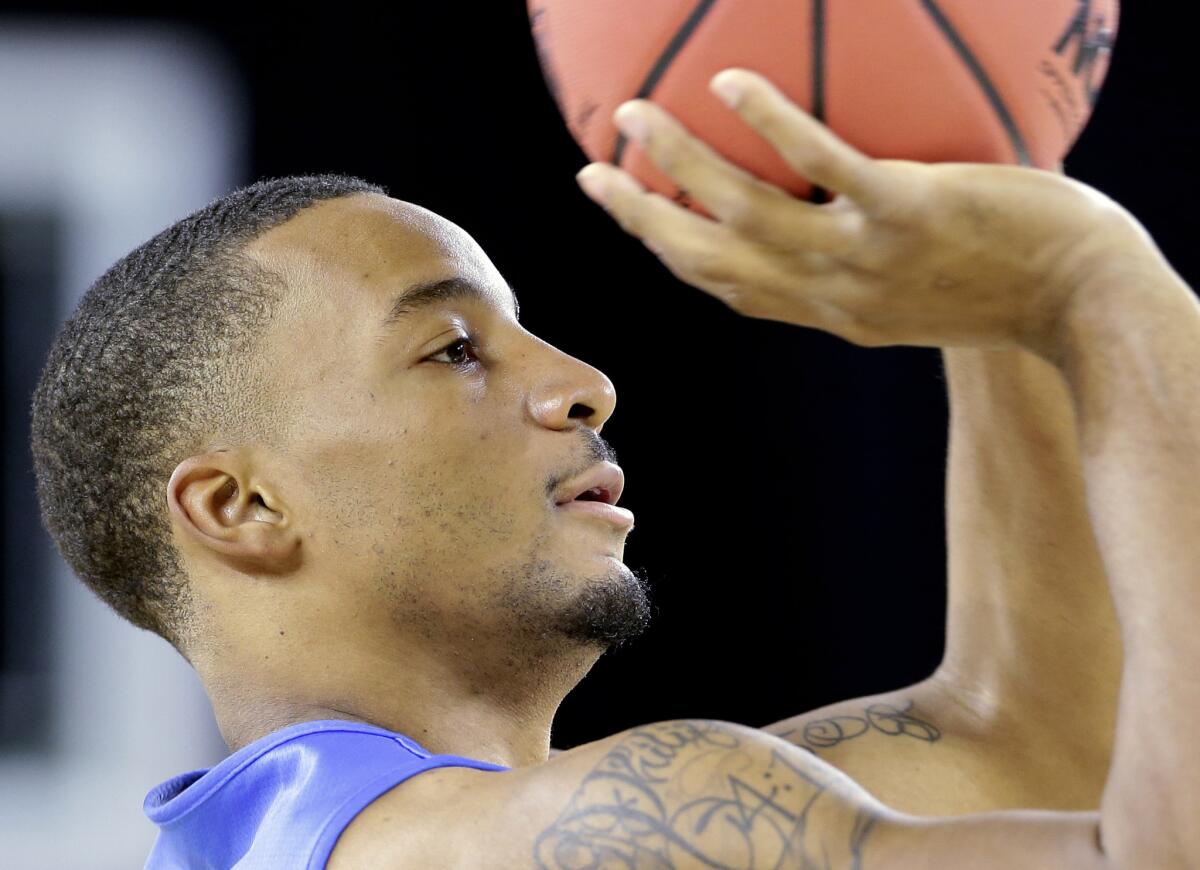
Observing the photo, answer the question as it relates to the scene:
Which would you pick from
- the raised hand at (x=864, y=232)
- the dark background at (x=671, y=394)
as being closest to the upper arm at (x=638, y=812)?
the raised hand at (x=864, y=232)

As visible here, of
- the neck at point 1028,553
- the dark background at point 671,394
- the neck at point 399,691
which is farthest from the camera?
the dark background at point 671,394

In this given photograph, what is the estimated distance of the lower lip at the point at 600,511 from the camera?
1546mm

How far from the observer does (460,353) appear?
1.60m

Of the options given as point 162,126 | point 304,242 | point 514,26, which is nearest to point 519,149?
point 514,26

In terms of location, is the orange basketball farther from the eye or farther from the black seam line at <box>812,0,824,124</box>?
the eye

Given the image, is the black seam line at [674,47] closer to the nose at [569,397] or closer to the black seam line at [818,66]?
the black seam line at [818,66]

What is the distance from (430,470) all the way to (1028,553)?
0.63 metres

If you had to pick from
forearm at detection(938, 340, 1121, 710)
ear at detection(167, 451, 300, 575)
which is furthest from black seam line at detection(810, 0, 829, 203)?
ear at detection(167, 451, 300, 575)

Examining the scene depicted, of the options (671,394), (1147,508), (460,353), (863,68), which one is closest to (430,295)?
(460,353)

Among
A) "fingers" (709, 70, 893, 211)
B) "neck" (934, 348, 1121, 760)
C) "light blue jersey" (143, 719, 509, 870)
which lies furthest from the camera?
"neck" (934, 348, 1121, 760)

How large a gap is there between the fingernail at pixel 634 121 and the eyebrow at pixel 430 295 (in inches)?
22.9

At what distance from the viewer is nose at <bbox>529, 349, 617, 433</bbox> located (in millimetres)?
1575

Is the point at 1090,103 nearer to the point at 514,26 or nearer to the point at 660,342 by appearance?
the point at 660,342

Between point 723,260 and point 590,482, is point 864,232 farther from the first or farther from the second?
point 590,482
